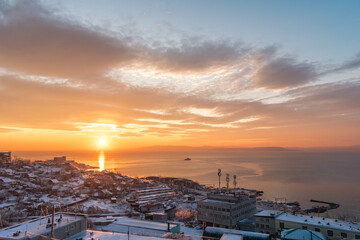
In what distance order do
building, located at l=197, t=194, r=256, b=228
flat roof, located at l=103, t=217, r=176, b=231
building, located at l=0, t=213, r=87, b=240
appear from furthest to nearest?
1. building, located at l=197, t=194, r=256, b=228
2. flat roof, located at l=103, t=217, r=176, b=231
3. building, located at l=0, t=213, r=87, b=240

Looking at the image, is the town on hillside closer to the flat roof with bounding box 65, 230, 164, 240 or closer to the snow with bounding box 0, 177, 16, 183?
the flat roof with bounding box 65, 230, 164, 240

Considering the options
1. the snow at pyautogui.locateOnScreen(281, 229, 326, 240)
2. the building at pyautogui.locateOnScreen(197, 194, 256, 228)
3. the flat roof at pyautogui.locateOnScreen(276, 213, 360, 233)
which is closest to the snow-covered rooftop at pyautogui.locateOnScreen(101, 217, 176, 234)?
the building at pyautogui.locateOnScreen(197, 194, 256, 228)

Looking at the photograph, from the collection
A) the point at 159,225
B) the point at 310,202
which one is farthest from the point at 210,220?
the point at 310,202

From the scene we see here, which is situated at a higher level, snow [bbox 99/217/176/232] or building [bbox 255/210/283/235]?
snow [bbox 99/217/176/232]

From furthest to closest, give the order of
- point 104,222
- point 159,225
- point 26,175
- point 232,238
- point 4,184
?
point 26,175 < point 4,184 < point 104,222 < point 159,225 < point 232,238

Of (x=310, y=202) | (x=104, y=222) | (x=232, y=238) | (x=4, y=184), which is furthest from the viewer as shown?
(x=310, y=202)

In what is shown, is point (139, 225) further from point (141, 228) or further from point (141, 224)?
point (141, 228)

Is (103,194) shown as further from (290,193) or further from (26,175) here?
(290,193)

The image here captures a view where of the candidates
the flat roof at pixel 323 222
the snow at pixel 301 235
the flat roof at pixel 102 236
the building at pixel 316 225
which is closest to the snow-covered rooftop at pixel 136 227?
the flat roof at pixel 102 236
